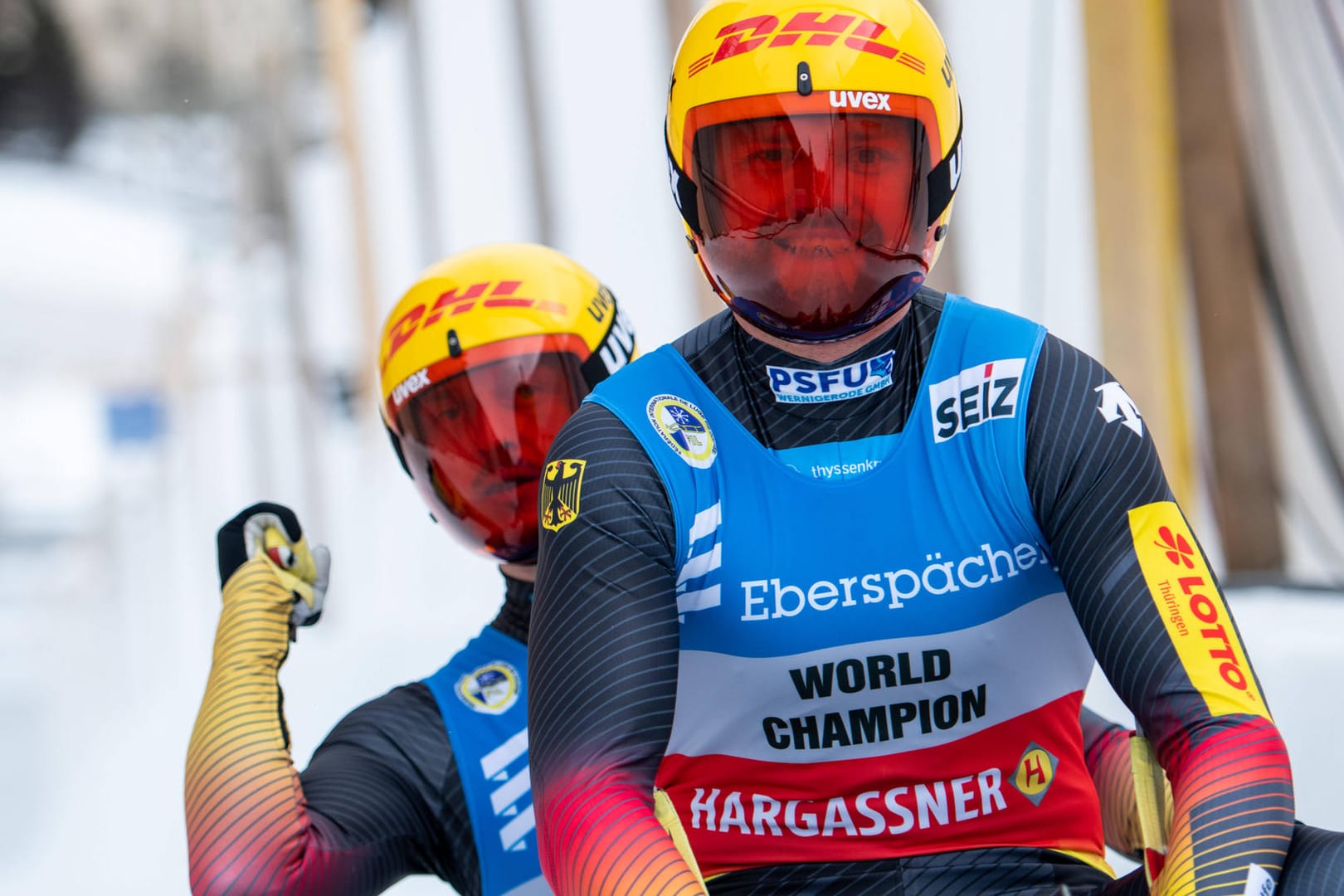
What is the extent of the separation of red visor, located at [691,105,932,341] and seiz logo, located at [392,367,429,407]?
80 cm

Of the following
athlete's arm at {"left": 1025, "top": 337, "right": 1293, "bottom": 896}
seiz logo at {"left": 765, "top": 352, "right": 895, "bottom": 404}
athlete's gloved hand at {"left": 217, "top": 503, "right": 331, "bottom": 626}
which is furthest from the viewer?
athlete's gloved hand at {"left": 217, "top": 503, "right": 331, "bottom": 626}

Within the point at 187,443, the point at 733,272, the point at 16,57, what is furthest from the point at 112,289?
the point at 733,272

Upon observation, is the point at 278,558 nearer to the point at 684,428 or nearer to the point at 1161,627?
the point at 684,428

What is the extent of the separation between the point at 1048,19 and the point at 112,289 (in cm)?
2106

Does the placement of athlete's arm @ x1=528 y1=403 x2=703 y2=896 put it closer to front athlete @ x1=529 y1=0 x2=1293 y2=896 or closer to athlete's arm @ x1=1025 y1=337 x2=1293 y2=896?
front athlete @ x1=529 y1=0 x2=1293 y2=896

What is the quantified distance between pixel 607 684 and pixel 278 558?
956mm

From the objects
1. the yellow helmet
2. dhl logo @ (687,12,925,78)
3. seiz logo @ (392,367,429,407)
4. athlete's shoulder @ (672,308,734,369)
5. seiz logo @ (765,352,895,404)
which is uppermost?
dhl logo @ (687,12,925,78)

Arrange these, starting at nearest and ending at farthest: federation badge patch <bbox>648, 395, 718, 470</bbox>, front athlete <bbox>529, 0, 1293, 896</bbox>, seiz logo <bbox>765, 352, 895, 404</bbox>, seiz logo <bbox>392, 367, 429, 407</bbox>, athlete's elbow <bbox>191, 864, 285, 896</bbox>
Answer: front athlete <bbox>529, 0, 1293, 896</bbox>, federation badge patch <bbox>648, 395, 718, 470</bbox>, seiz logo <bbox>765, 352, 895, 404</bbox>, athlete's elbow <bbox>191, 864, 285, 896</bbox>, seiz logo <bbox>392, 367, 429, 407</bbox>

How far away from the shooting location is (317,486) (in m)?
10.4

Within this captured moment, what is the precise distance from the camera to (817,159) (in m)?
1.47

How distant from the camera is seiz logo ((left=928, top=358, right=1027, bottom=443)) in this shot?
1461mm

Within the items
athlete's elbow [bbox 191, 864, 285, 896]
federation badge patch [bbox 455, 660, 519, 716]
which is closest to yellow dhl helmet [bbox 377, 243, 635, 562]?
federation badge patch [bbox 455, 660, 519, 716]

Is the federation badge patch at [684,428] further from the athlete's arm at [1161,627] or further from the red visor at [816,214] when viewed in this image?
the athlete's arm at [1161,627]

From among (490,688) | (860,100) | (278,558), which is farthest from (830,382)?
(278,558)
